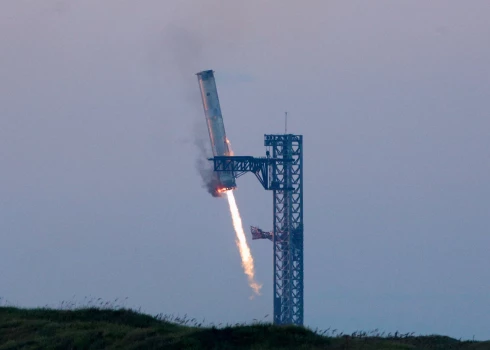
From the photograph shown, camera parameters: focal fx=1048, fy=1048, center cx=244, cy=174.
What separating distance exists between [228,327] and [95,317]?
16.3 feet

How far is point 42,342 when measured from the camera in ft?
69.5

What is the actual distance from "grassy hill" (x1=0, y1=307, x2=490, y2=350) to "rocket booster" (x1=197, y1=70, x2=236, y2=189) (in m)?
29.7

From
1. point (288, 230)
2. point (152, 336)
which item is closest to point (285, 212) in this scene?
point (288, 230)

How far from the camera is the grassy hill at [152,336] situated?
61.7 feet

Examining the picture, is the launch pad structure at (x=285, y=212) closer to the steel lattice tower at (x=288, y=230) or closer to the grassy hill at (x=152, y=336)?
the steel lattice tower at (x=288, y=230)

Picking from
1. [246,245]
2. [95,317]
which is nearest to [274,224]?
[246,245]

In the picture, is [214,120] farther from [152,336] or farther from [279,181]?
[152,336]

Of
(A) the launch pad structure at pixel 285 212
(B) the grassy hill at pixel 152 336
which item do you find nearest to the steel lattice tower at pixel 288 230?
(A) the launch pad structure at pixel 285 212

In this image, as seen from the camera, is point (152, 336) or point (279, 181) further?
point (279, 181)

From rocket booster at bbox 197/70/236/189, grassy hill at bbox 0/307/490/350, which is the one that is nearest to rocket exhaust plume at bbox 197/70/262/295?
rocket booster at bbox 197/70/236/189

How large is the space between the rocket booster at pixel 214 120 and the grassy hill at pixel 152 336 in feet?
97.5

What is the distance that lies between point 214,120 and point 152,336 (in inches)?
1351

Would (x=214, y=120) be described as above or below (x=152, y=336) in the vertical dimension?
below

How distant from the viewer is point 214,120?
53.7 meters
